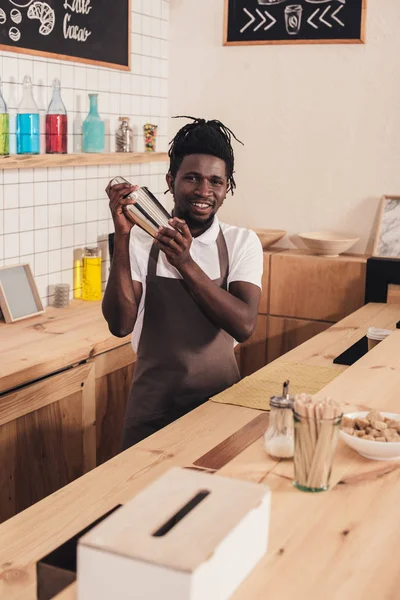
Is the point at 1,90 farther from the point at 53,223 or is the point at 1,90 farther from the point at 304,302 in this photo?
the point at 304,302

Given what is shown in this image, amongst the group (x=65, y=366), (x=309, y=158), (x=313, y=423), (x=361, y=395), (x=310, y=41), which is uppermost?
(x=310, y=41)

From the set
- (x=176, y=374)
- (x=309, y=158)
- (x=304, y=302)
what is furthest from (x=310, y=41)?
(x=176, y=374)

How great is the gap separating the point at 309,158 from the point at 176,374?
238 cm

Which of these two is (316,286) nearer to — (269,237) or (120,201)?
(269,237)

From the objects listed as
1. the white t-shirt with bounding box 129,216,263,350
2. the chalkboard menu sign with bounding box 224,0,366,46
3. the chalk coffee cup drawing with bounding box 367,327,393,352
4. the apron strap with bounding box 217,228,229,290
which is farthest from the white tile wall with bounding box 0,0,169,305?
the chalk coffee cup drawing with bounding box 367,327,393,352

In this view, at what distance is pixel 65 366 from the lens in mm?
3102

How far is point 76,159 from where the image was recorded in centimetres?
364

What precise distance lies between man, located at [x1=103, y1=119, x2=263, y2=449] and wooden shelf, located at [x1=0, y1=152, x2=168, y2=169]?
996 millimetres

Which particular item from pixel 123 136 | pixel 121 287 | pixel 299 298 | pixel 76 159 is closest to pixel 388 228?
pixel 299 298

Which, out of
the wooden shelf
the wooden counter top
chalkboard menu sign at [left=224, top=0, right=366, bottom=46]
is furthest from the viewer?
chalkboard menu sign at [left=224, top=0, right=366, bottom=46]

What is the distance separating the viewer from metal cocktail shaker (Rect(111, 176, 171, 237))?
2.20 metres

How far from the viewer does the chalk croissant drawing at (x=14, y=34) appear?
3.37m

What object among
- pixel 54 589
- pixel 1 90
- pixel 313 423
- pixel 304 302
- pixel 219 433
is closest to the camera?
pixel 54 589

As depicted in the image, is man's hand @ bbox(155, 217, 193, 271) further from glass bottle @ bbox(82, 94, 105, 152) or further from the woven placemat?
glass bottle @ bbox(82, 94, 105, 152)
